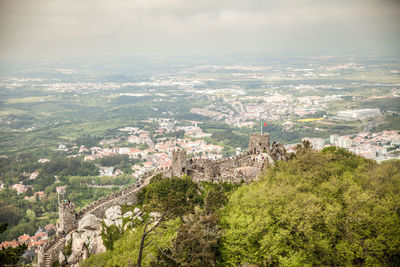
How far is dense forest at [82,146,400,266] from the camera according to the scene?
18.5 metres

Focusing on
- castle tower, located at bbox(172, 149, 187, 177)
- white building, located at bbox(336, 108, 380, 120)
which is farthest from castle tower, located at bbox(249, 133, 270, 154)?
white building, located at bbox(336, 108, 380, 120)

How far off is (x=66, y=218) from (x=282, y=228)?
62.0 ft

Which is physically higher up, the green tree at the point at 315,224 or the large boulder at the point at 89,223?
the green tree at the point at 315,224

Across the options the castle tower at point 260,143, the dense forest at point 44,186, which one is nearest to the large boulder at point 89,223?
the castle tower at point 260,143

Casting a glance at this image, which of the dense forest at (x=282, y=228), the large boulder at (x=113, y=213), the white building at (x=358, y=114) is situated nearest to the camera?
the dense forest at (x=282, y=228)

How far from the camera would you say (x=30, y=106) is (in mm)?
152875

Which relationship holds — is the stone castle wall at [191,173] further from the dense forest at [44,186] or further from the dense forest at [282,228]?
the dense forest at [44,186]

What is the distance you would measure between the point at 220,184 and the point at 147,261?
1012 centimetres

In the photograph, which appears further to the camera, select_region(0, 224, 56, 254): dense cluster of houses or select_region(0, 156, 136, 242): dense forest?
select_region(0, 156, 136, 242): dense forest

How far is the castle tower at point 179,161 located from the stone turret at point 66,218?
32.3 ft

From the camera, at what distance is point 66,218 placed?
95.5 feet

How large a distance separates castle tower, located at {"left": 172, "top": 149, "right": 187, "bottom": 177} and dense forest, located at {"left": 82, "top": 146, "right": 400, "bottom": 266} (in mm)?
5788

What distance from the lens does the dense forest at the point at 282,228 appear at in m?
18.5

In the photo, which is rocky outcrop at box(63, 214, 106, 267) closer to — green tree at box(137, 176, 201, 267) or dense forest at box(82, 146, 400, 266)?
dense forest at box(82, 146, 400, 266)
